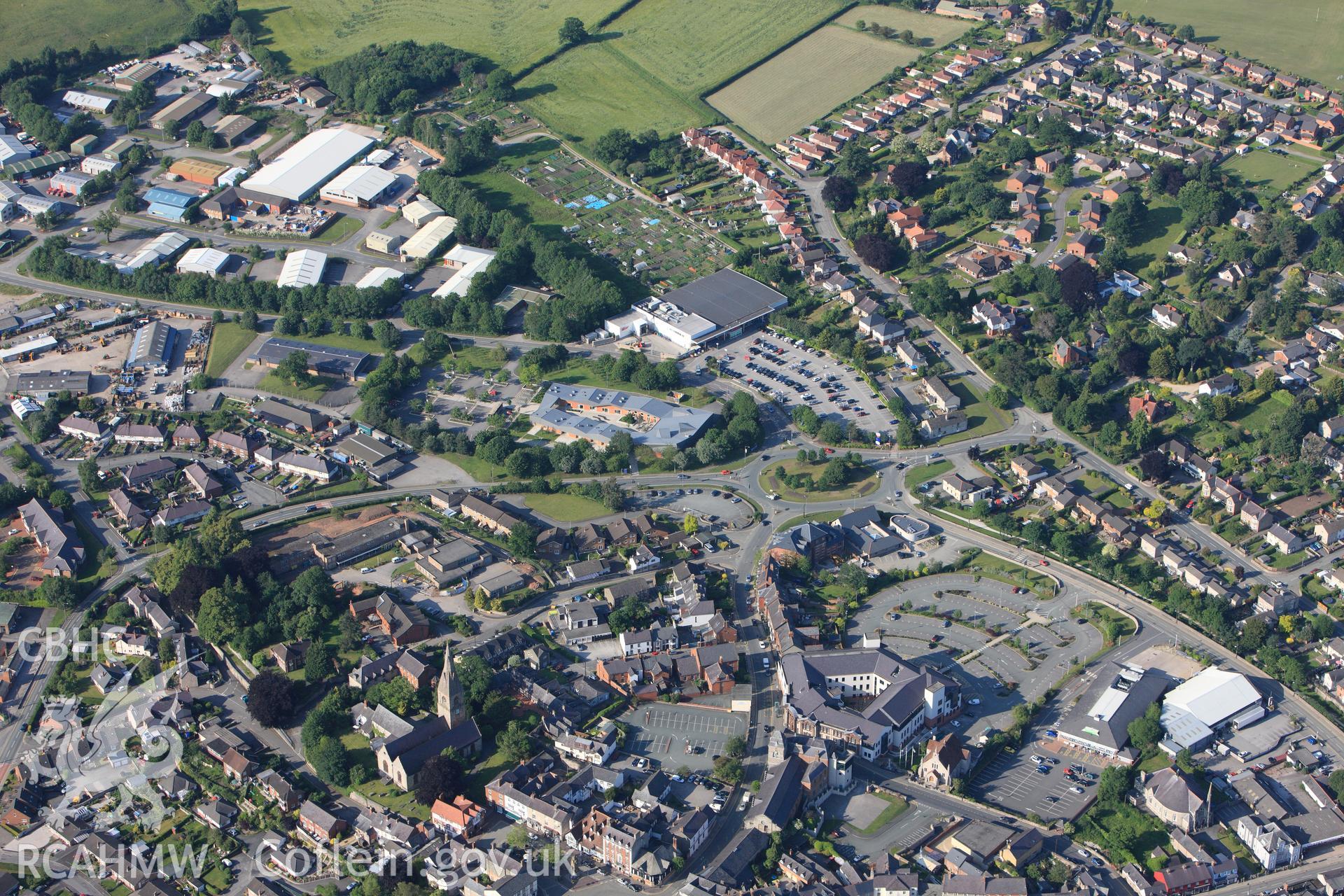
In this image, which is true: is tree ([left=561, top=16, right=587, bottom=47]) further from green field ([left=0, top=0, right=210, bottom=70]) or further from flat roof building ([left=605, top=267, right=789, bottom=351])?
flat roof building ([left=605, top=267, right=789, bottom=351])

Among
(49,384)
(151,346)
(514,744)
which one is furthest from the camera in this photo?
(151,346)

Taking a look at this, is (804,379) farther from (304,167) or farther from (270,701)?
(304,167)

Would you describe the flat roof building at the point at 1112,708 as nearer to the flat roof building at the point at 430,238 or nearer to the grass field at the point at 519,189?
the grass field at the point at 519,189

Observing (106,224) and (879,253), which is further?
(106,224)

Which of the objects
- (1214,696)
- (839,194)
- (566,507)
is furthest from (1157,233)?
(566,507)

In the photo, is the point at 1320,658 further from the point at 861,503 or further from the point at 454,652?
the point at 454,652

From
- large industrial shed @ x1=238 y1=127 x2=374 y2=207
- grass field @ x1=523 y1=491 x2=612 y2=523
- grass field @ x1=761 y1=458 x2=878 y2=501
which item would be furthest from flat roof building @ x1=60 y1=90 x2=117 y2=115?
grass field @ x1=761 y1=458 x2=878 y2=501
